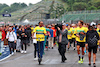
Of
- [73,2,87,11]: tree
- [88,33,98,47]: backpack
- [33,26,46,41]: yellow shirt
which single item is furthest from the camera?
[73,2,87,11]: tree

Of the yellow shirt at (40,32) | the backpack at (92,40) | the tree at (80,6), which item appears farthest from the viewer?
the tree at (80,6)

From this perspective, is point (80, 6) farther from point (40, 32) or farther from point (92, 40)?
point (92, 40)

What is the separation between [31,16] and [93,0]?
3833 cm

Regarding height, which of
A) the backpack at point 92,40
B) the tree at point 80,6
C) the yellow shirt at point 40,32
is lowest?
the backpack at point 92,40

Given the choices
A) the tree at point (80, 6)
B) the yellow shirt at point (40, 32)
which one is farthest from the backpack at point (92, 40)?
the tree at point (80, 6)

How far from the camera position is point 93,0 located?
483ft

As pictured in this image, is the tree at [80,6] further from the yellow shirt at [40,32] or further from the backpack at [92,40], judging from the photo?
the backpack at [92,40]

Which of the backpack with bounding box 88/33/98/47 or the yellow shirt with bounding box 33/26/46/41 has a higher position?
the yellow shirt with bounding box 33/26/46/41

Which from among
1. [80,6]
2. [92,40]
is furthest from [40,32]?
[80,6]

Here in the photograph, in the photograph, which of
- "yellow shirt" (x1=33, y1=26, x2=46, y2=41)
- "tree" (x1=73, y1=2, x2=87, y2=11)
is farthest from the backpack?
"tree" (x1=73, y1=2, x2=87, y2=11)

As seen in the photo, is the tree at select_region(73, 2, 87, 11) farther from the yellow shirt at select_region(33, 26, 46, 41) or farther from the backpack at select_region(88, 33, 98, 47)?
the backpack at select_region(88, 33, 98, 47)

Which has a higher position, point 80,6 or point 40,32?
point 80,6

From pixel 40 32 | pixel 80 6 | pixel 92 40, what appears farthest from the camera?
pixel 80 6

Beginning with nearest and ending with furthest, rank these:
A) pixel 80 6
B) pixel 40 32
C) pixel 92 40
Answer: pixel 92 40
pixel 40 32
pixel 80 6
